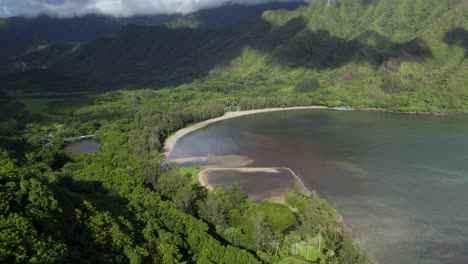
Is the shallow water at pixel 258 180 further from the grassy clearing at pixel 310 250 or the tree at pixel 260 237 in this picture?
the tree at pixel 260 237

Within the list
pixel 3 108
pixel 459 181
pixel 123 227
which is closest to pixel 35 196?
pixel 123 227

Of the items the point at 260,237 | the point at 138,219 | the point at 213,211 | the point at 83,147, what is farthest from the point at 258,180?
the point at 83,147

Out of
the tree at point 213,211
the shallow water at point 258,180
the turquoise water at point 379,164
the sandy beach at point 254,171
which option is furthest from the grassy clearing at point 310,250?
the sandy beach at point 254,171

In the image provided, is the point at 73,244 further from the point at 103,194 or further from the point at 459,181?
the point at 459,181

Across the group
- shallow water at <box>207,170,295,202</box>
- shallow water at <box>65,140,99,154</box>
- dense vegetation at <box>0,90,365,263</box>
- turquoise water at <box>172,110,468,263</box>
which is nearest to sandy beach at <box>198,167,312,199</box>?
shallow water at <box>207,170,295,202</box>

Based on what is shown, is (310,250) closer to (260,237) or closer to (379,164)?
(260,237)
